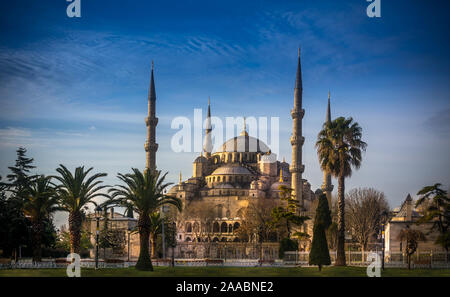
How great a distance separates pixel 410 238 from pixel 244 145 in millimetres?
72032

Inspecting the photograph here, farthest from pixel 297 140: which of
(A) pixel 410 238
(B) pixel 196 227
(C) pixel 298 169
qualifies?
(A) pixel 410 238

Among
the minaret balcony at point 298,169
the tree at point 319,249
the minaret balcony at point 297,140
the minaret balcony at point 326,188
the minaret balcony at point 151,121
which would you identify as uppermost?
the minaret balcony at point 151,121

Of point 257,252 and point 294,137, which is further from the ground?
point 294,137

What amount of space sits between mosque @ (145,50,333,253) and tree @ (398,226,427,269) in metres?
29.1

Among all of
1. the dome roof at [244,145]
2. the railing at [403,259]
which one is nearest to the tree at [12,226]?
the railing at [403,259]

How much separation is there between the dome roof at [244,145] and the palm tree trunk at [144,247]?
245 ft

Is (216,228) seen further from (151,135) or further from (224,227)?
(151,135)

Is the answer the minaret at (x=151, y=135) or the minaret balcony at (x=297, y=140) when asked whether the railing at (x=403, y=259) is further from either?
the minaret at (x=151, y=135)

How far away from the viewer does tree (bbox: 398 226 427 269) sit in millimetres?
37225

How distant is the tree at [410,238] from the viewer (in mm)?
37225
